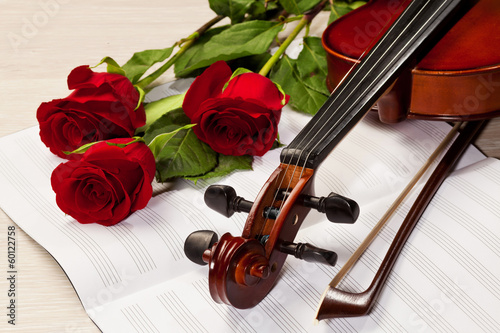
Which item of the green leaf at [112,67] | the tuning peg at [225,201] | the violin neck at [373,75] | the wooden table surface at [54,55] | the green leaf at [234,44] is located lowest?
the wooden table surface at [54,55]

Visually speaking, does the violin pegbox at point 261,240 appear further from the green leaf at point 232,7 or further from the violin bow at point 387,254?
the green leaf at point 232,7

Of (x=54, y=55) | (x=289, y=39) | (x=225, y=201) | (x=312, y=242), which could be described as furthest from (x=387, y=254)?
(x=54, y=55)

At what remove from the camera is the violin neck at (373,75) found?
0.71 m

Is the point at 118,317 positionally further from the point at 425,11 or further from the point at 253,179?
the point at 425,11

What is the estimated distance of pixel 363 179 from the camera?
0.87 metres

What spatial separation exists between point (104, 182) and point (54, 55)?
0.66 meters

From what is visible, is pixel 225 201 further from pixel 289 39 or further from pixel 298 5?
pixel 298 5

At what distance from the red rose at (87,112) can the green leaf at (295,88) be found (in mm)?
279

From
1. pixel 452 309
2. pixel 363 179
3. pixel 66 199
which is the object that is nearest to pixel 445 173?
pixel 363 179

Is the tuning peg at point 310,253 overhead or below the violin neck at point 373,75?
below

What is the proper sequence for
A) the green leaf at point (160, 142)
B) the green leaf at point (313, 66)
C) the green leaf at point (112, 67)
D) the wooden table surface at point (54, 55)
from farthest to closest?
the green leaf at point (313, 66) → the green leaf at point (112, 67) → the green leaf at point (160, 142) → the wooden table surface at point (54, 55)

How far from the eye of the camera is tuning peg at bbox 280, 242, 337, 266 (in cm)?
61

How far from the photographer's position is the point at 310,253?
62 centimetres

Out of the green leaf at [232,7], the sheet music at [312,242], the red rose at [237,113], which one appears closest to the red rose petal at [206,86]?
the red rose at [237,113]
